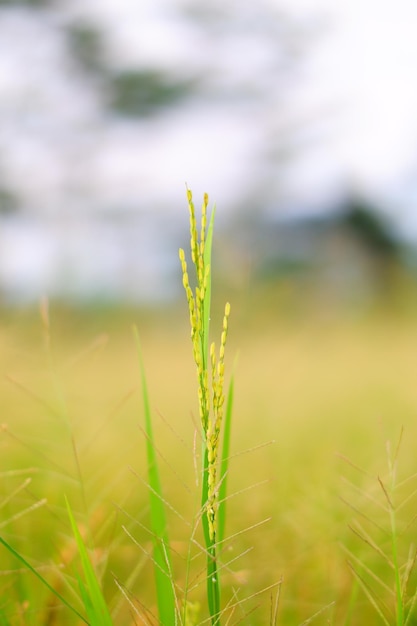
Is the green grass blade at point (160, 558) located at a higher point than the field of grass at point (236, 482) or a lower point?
higher

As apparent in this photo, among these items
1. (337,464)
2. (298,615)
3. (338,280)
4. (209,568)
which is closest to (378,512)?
(337,464)

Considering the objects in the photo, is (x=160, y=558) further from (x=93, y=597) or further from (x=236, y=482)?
(x=236, y=482)

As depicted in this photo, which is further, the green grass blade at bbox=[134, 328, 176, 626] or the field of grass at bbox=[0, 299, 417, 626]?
the field of grass at bbox=[0, 299, 417, 626]

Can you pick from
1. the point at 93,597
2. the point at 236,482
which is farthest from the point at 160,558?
the point at 236,482

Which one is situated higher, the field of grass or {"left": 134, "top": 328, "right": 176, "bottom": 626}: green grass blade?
{"left": 134, "top": 328, "right": 176, "bottom": 626}: green grass blade

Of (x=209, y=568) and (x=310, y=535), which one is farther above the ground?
(x=209, y=568)

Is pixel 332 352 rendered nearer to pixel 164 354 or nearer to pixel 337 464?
pixel 164 354

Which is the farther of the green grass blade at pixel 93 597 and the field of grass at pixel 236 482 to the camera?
the field of grass at pixel 236 482

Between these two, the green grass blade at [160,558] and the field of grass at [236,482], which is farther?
the field of grass at [236,482]
